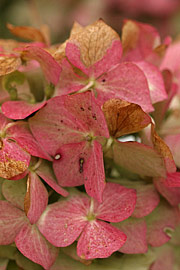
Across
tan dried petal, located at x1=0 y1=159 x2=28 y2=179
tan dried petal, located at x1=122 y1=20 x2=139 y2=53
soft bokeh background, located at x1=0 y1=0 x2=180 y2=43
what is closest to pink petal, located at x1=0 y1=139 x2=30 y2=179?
tan dried petal, located at x1=0 y1=159 x2=28 y2=179

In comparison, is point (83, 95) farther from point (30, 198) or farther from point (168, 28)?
point (168, 28)

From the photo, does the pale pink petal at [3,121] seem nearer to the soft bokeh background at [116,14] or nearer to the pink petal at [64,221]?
the pink petal at [64,221]

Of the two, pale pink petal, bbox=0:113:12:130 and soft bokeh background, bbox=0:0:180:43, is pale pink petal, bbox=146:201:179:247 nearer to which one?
pale pink petal, bbox=0:113:12:130

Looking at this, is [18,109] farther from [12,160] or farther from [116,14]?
[116,14]

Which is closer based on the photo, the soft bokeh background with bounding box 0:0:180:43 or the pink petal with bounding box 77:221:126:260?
the pink petal with bounding box 77:221:126:260

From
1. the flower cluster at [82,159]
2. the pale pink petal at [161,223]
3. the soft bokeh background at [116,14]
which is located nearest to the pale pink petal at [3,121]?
the flower cluster at [82,159]
